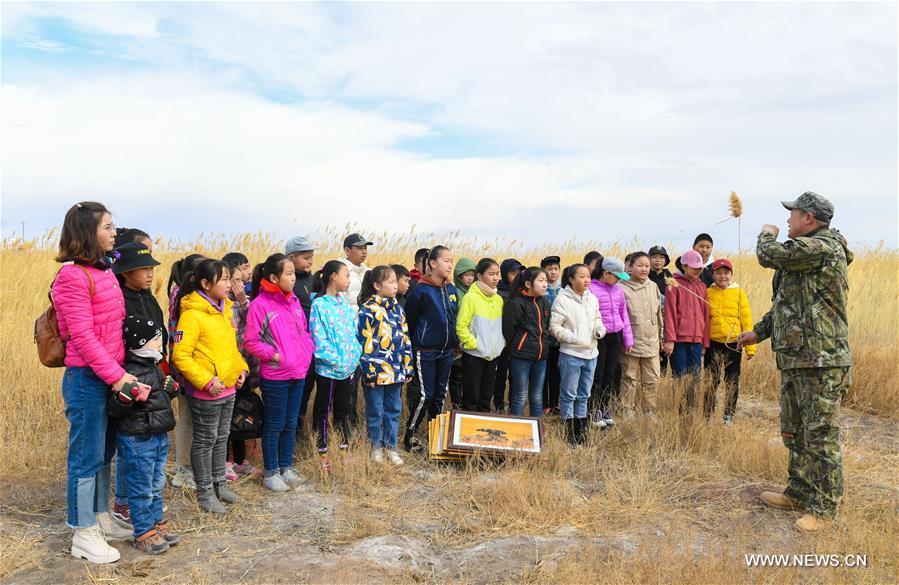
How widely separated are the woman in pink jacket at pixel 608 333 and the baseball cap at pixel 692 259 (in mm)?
699

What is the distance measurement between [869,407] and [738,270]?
24.4ft

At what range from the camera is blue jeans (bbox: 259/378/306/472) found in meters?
5.51

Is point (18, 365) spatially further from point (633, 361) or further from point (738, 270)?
point (738, 270)

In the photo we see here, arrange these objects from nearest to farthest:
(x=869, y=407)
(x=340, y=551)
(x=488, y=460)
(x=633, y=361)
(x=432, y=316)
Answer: (x=340, y=551), (x=488, y=460), (x=432, y=316), (x=633, y=361), (x=869, y=407)

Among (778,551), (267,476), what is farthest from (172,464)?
(778,551)

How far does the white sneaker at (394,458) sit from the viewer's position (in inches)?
243

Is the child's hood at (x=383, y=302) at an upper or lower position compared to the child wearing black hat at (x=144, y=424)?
upper

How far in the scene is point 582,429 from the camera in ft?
23.2

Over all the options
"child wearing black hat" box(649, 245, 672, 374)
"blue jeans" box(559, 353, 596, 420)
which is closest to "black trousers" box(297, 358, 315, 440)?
"blue jeans" box(559, 353, 596, 420)

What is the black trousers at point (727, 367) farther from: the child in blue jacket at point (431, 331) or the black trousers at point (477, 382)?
the child in blue jacket at point (431, 331)

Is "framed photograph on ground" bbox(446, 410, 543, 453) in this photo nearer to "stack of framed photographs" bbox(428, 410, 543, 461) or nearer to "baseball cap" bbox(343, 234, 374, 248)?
"stack of framed photographs" bbox(428, 410, 543, 461)

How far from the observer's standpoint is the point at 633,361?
25.4 ft

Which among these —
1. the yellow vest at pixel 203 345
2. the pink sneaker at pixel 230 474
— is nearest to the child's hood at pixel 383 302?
the yellow vest at pixel 203 345

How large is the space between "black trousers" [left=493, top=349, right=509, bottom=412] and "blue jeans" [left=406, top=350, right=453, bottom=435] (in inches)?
34.1
